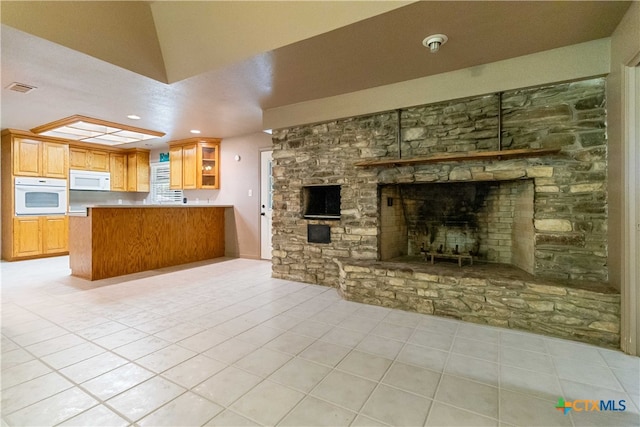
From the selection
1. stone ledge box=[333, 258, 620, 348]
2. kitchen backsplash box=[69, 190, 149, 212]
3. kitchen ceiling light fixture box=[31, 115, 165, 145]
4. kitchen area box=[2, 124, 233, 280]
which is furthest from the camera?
kitchen backsplash box=[69, 190, 149, 212]

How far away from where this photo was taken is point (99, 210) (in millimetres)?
4082

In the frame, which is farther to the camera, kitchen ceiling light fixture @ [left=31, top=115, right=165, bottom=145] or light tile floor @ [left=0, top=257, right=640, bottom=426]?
kitchen ceiling light fixture @ [left=31, top=115, right=165, bottom=145]

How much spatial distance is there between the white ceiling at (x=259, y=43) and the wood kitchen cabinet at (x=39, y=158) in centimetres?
244

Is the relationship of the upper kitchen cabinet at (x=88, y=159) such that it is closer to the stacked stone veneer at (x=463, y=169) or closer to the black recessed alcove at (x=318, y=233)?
the stacked stone veneer at (x=463, y=169)

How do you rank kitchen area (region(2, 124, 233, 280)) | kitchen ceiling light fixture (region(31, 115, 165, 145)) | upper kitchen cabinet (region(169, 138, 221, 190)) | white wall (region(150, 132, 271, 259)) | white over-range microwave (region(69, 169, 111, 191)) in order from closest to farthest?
kitchen area (region(2, 124, 233, 280))
kitchen ceiling light fixture (region(31, 115, 165, 145))
white wall (region(150, 132, 271, 259))
upper kitchen cabinet (region(169, 138, 221, 190))
white over-range microwave (region(69, 169, 111, 191))

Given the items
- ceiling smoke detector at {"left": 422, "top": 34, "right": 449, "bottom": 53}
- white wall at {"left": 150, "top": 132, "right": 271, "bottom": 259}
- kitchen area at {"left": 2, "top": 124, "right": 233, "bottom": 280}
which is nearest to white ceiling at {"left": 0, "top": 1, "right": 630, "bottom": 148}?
ceiling smoke detector at {"left": 422, "top": 34, "right": 449, "bottom": 53}

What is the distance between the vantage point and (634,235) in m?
1.96

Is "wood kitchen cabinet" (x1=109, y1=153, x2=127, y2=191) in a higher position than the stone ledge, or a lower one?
higher

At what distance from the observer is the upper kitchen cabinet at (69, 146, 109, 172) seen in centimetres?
623

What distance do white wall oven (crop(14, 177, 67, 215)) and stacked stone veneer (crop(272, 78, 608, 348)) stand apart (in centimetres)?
486

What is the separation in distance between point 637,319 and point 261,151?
5229 mm

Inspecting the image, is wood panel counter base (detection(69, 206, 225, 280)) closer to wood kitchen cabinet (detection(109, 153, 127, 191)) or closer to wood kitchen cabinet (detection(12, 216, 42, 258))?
wood kitchen cabinet (detection(12, 216, 42, 258))

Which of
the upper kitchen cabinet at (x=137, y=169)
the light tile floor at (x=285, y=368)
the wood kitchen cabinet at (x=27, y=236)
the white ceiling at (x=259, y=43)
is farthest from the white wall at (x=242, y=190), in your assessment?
the wood kitchen cabinet at (x=27, y=236)

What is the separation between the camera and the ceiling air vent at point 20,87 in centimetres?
321
